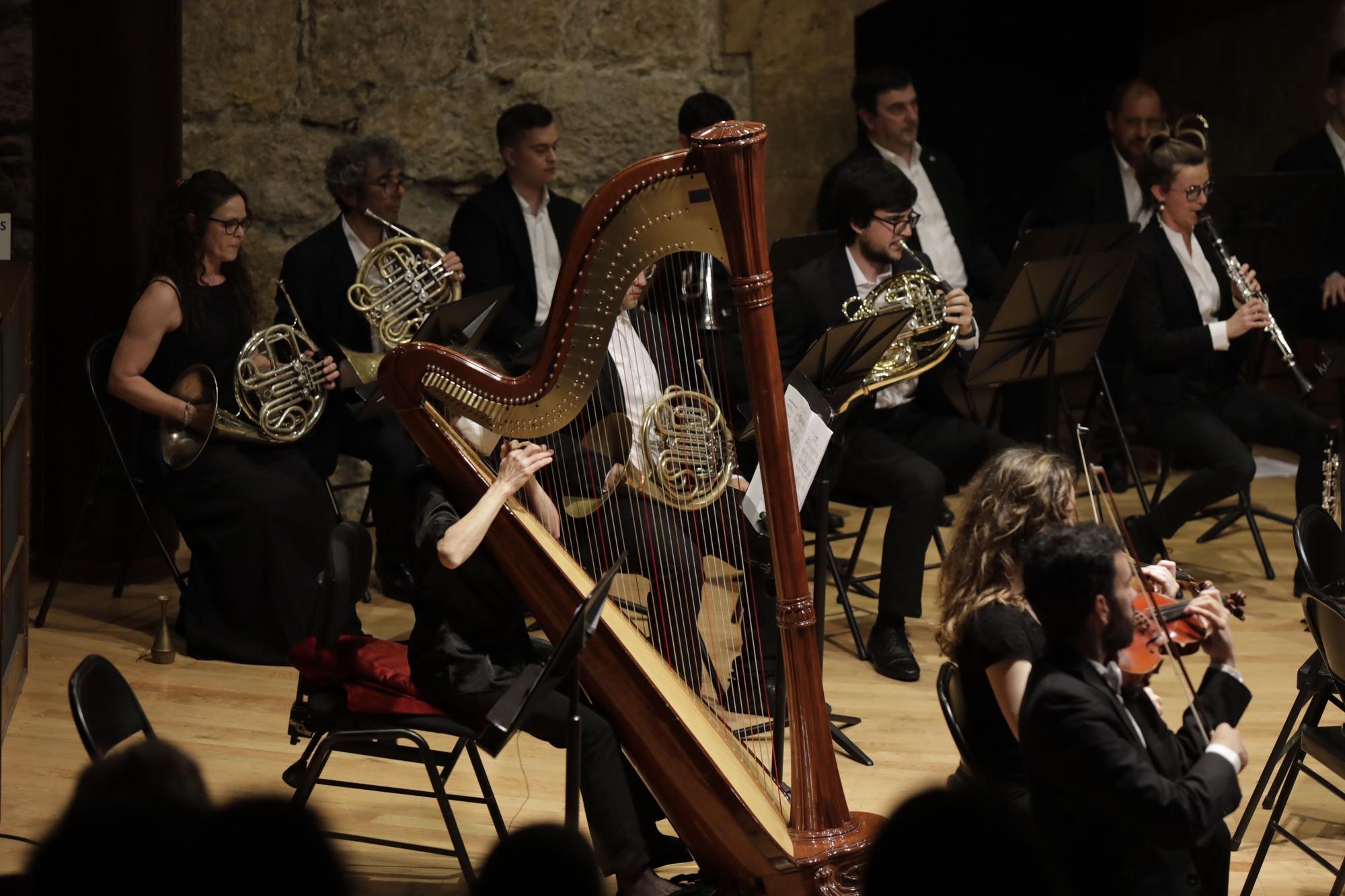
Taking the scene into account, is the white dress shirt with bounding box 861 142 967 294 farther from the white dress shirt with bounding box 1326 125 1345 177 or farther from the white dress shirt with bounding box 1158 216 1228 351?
the white dress shirt with bounding box 1326 125 1345 177

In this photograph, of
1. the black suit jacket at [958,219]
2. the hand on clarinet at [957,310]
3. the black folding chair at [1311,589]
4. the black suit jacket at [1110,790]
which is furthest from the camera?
the black suit jacket at [958,219]

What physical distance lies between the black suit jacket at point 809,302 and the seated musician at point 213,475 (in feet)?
4.75

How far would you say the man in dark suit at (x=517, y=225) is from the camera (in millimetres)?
5996

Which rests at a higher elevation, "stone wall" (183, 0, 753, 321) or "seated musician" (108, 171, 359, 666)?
"stone wall" (183, 0, 753, 321)

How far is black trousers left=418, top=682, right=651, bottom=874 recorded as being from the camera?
3.36m

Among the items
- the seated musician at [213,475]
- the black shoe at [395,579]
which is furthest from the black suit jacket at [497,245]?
the seated musician at [213,475]

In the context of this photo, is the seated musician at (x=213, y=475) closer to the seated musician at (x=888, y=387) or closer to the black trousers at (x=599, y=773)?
the seated musician at (x=888, y=387)

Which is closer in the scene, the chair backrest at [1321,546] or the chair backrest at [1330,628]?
the chair backrest at [1330,628]

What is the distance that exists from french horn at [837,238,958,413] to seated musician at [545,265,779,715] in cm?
58

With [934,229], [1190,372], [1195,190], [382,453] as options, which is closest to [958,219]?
[934,229]

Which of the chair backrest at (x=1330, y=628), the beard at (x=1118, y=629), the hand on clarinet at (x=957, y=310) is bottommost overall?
the chair backrest at (x=1330, y=628)

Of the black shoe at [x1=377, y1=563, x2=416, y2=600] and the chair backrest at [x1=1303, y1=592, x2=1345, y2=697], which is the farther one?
the black shoe at [x1=377, y1=563, x2=416, y2=600]

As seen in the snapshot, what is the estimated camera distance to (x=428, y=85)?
6.63m

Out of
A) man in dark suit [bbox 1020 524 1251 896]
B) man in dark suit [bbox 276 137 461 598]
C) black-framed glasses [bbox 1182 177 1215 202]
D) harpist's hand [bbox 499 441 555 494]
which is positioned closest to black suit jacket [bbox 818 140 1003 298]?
black-framed glasses [bbox 1182 177 1215 202]
